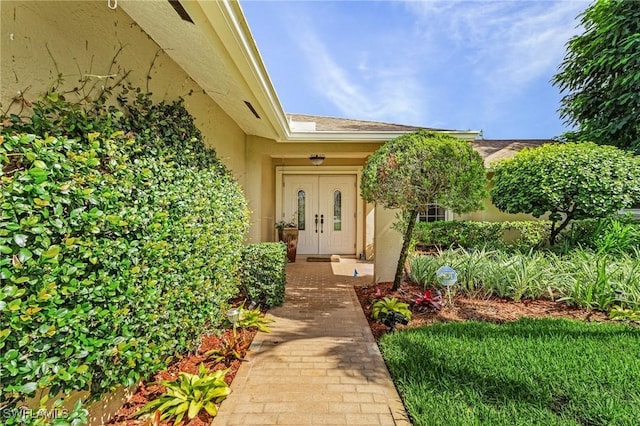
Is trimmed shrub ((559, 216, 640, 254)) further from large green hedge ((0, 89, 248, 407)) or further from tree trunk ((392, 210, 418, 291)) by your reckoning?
large green hedge ((0, 89, 248, 407))

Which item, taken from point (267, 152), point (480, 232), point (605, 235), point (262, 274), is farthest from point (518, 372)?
point (480, 232)

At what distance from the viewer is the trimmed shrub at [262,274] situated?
4914mm

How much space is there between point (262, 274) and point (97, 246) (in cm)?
324

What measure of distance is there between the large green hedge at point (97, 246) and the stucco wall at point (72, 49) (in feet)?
0.69

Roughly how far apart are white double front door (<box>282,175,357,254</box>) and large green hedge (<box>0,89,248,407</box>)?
750cm

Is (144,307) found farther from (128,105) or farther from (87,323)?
(128,105)

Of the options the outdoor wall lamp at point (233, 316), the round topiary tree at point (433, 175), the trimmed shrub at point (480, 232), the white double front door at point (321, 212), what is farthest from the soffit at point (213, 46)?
the trimmed shrub at point (480, 232)

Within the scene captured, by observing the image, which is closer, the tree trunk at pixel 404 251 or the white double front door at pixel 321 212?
the tree trunk at pixel 404 251

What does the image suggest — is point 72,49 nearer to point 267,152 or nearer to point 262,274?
point 262,274

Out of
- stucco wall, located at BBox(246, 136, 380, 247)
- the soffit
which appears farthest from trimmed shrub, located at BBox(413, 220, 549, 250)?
the soffit

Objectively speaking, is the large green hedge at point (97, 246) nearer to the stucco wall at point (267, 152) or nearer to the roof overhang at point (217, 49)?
the roof overhang at point (217, 49)

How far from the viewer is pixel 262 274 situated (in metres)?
4.97

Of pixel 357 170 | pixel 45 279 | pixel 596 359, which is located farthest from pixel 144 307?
pixel 357 170

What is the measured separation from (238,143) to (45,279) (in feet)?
17.1
